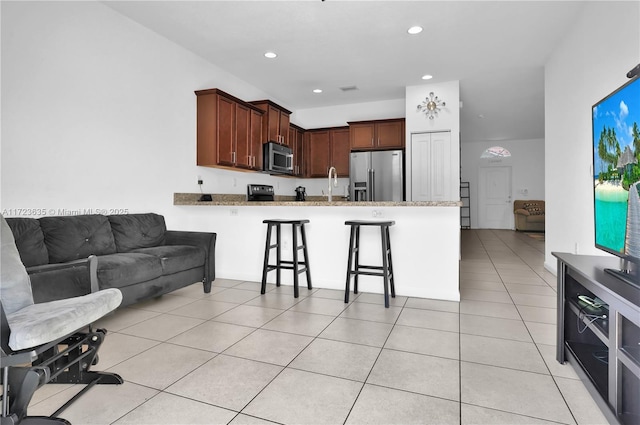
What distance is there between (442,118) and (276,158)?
278cm

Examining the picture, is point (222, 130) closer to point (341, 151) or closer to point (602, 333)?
point (341, 151)

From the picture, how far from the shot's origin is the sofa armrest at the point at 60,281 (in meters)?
2.01

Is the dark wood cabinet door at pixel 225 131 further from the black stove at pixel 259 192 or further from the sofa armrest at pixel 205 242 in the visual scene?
the sofa armrest at pixel 205 242

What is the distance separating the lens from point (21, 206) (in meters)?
2.71

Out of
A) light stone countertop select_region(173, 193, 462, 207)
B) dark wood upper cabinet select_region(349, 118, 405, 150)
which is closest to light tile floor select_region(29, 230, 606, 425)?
light stone countertop select_region(173, 193, 462, 207)

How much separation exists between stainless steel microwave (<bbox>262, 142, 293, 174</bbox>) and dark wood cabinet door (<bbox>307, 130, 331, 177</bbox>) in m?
1.03

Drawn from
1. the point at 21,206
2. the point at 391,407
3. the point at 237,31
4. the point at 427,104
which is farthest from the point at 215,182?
the point at 391,407

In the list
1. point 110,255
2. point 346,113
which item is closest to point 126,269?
point 110,255

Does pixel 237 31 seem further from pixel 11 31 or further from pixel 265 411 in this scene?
pixel 265 411

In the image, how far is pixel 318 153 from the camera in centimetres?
691

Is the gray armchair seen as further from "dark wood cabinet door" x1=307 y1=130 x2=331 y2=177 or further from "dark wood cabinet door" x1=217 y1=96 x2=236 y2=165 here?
"dark wood cabinet door" x1=307 y1=130 x2=331 y2=177

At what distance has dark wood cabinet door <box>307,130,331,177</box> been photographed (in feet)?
22.5

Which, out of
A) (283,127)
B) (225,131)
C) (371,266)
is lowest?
(371,266)

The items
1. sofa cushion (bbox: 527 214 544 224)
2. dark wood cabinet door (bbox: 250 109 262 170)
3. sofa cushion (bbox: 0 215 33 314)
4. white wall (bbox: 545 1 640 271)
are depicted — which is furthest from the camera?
sofa cushion (bbox: 527 214 544 224)
